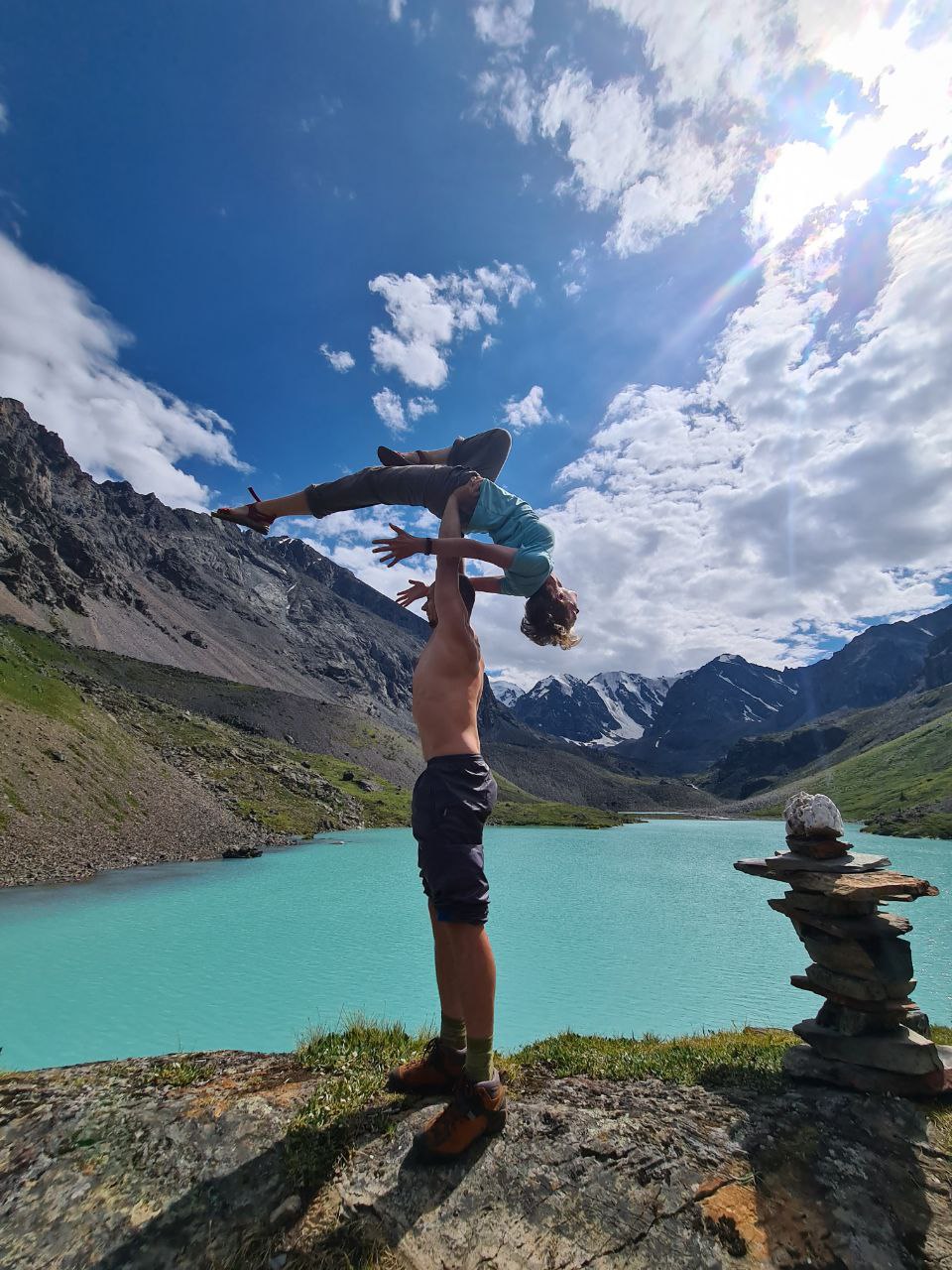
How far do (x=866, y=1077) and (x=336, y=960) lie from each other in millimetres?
22528

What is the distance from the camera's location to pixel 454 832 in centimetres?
459

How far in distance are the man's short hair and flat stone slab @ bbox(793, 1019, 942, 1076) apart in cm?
497

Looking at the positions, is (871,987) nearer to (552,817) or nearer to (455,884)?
(455,884)

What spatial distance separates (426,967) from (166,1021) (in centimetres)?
954

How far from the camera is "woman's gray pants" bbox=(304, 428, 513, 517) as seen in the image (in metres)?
6.08

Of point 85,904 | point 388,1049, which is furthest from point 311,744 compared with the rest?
point 388,1049

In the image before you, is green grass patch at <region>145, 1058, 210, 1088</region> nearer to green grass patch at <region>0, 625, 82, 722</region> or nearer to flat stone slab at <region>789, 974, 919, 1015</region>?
flat stone slab at <region>789, 974, 919, 1015</region>

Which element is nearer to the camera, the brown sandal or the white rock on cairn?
the white rock on cairn

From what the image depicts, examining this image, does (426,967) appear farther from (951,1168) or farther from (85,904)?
(951,1168)

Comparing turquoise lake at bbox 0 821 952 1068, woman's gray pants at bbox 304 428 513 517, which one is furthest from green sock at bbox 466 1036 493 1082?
turquoise lake at bbox 0 821 952 1068

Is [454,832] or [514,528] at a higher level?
[514,528]

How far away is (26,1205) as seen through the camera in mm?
3346

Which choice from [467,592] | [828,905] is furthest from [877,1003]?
[467,592]

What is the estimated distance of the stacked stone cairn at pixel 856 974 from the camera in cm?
484
